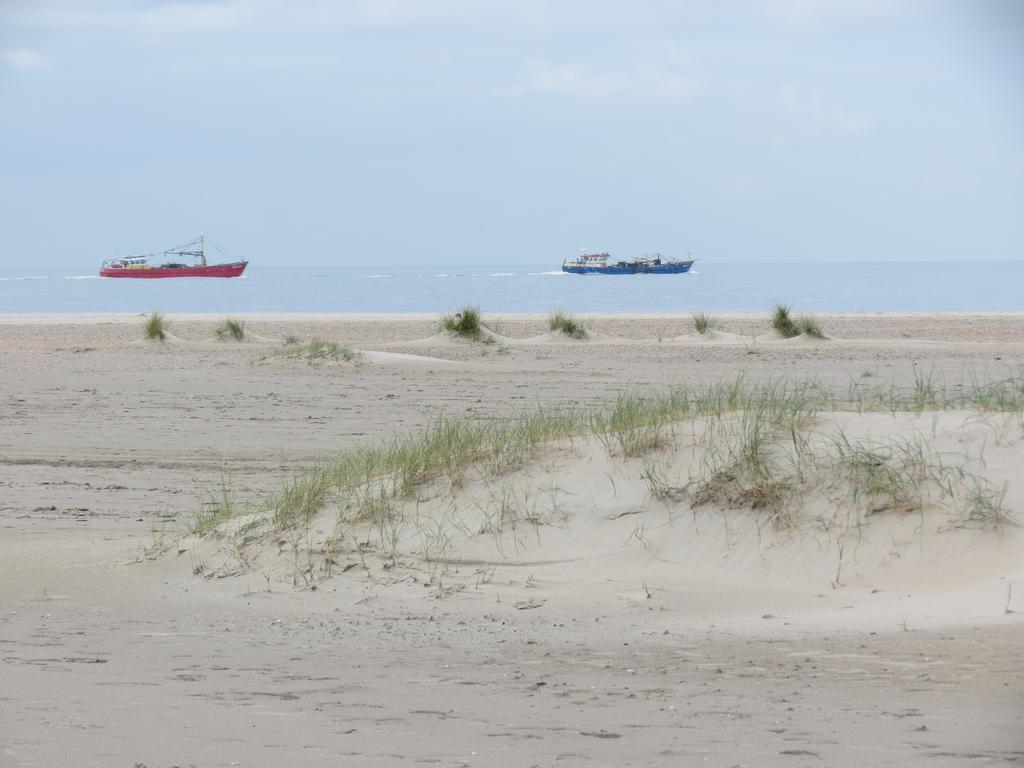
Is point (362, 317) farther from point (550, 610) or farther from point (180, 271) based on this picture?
point (180, 271)

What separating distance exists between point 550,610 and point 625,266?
8064cm

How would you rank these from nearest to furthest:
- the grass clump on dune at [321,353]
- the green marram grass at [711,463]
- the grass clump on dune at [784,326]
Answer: the green marram grass at [711,463], the grass clump on dune at [321,353], the grass clump on dune at [784,326]

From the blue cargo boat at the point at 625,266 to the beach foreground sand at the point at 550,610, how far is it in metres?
76.6

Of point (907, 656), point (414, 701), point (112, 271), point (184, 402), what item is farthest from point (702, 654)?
point (112, 271)

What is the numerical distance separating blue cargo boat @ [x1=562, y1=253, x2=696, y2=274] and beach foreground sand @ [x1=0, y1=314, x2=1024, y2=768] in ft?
251

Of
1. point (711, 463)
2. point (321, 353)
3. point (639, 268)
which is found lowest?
point (711, 463)

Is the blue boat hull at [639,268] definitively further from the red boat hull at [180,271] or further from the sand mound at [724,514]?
the sand mound at [724,514]

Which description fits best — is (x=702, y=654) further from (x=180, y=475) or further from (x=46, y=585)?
(x=180, y=475)

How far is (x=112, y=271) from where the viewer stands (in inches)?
3509

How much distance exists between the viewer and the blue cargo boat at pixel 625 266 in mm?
85000

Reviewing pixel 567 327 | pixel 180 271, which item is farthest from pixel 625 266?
pixel 567 327

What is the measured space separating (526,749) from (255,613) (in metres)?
2.32

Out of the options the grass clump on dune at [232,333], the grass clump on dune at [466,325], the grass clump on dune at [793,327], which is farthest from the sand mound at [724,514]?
the grass clump on dune at [232,333]

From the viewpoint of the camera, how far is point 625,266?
85.1 metres
